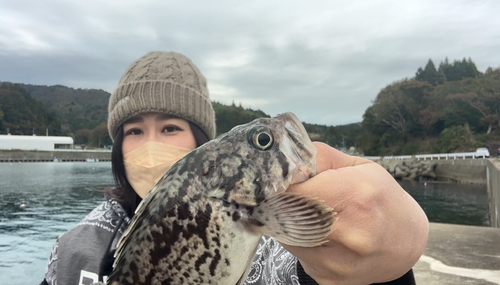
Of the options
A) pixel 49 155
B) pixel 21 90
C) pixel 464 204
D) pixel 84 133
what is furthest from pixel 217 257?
pixel 21 90

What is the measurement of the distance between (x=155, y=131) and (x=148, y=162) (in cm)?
42

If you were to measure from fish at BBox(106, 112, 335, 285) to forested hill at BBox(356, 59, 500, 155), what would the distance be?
60.9 meters

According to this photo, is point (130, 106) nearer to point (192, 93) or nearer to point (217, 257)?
point (192, 93)

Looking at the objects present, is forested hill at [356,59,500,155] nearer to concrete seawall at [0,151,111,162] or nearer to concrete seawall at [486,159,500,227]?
concrete seawall at [486,159,500,227]

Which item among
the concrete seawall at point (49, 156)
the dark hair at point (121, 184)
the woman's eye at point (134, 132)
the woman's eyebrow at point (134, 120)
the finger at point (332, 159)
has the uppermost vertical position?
the woman's eyebrow at point (134, 120)

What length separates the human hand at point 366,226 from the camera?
1.73 meters

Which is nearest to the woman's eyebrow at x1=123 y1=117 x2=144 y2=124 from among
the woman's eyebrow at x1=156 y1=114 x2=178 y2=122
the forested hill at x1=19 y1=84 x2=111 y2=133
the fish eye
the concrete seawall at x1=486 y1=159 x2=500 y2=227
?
the woman's eyebrow at x1=156 y1=114 x2=178 y2=122

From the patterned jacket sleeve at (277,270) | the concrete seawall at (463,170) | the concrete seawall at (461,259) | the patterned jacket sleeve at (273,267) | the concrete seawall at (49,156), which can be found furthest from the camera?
the concrete seawall at (49,156)

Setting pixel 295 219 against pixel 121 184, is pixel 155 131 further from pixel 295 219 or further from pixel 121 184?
pixel 295 219

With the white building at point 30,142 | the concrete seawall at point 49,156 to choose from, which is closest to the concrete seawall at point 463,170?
the concrete seawall at point 49,156

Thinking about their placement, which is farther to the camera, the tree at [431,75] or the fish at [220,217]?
the tree at [431,75]

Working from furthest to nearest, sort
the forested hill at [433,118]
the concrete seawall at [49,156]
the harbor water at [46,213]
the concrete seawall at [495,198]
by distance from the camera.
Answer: the concrete seawall at [49,156]
the forested hill at [433,118]
the harbor water at [46,213]
the concrete seawall at [495,198]

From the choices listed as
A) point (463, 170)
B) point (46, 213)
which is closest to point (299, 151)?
point (46, 213)

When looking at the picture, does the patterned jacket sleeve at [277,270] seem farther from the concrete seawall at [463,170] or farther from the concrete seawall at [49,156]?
the concrete seawall at [49,156]
